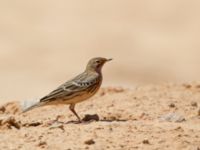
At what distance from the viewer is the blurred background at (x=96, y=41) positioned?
26141 millimetres

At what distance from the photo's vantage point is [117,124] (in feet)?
45.8

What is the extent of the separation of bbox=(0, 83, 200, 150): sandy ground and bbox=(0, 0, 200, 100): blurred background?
6075 mm

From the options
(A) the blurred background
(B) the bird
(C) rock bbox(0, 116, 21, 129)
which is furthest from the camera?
(A) the blurred background

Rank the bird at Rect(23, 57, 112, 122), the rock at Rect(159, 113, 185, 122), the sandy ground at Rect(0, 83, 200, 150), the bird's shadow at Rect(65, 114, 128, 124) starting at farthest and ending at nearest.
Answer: the bird at Rect(23, 57, 112, 122) → the rock at Rect(159, 113, 185, 122) → the bird's shadow at Rect(65, 114, 128, 124) → the sandy ground at Rect(0, 83, 200, 150)

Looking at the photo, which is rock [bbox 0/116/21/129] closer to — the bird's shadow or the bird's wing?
the bird's shadow

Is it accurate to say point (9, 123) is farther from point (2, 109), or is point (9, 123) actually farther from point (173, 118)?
point (2, 109)

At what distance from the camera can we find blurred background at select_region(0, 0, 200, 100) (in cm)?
2614

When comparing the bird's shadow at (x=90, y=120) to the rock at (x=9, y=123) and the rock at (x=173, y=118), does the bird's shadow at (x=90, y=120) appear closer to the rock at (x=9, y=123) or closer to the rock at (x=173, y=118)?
the rock at (x=173, y=118)

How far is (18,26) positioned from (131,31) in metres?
3.19

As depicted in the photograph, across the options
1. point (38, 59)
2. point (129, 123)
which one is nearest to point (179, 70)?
point (38, 59)

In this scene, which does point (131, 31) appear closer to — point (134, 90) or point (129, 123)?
point (134, 90)

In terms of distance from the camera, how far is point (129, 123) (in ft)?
46.6

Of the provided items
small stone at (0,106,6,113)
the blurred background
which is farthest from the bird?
the blurred background

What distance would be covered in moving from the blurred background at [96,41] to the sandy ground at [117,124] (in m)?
6.08
